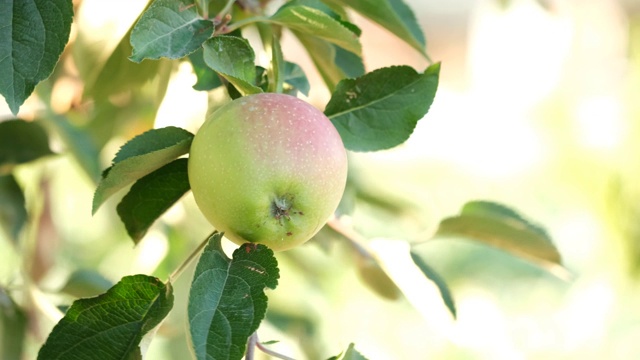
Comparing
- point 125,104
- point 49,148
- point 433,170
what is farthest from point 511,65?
point 49,148

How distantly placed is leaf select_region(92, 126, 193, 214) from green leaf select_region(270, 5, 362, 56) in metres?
0.11

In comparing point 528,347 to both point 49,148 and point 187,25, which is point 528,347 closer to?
point 49,148

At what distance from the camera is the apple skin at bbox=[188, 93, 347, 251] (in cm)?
47

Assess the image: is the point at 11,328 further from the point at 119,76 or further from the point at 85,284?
the point at 119,76

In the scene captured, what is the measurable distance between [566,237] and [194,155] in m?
1.59

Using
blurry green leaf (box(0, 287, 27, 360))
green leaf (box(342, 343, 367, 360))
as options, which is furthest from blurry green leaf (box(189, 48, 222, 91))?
blurry green leaf (box(0, 287, 27, 360))

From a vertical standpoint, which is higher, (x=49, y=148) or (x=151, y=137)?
(x=151, y=137)

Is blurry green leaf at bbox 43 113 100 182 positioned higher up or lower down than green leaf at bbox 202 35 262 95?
lower down

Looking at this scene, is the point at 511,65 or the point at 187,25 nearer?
the point at 187,25

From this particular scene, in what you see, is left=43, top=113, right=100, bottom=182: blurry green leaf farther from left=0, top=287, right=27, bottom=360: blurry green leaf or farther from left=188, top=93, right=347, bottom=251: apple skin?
left=188, top=93, right=347, bottom=251: apple skin

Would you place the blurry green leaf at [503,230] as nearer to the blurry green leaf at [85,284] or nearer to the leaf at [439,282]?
the leaf at [439,282]

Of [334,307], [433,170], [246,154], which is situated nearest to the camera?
[246,154]

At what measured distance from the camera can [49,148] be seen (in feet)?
2.72

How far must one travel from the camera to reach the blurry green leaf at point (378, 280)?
809 mm
